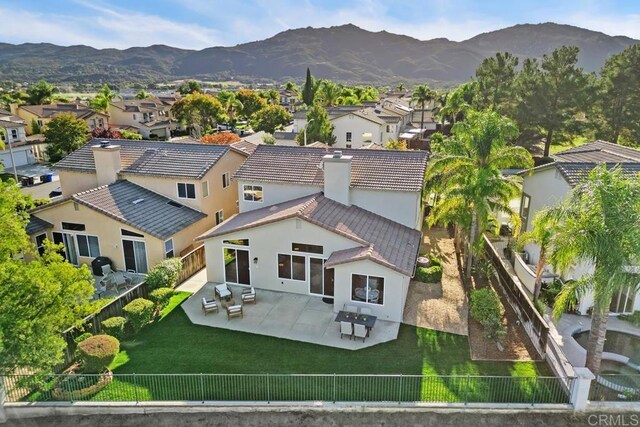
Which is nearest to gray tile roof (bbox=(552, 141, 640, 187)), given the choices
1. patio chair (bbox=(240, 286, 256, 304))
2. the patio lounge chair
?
patio chair (bbox=(240, 286, 256, 304))

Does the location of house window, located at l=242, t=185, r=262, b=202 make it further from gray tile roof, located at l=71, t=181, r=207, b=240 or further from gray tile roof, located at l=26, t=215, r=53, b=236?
gray tile roof, located at l=26, t=215, r=53, b=236

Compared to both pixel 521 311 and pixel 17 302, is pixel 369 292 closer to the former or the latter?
pixel 521 311

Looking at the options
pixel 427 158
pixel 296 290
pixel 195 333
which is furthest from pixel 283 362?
pixel 427 158

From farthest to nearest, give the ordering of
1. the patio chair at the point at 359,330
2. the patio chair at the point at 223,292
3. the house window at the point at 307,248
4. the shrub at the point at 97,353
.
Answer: the house window at the point at 307,248 < the patio chair at the point at 223,292 < the patio chair at the point at 359,330 < the shrub at the point at 97,353

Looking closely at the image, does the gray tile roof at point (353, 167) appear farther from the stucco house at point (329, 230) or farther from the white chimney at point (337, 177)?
the white chimney at point (337, 177)

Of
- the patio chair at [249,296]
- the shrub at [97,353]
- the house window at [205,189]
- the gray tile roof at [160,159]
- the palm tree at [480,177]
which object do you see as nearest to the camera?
the shrub at [97,353]

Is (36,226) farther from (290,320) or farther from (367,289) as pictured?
(367,289)

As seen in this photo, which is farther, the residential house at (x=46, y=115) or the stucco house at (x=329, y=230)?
the residential house at (x=46, y=115)

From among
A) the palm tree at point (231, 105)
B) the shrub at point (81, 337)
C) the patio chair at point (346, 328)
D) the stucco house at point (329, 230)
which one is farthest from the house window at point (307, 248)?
the palm tree at point (231, 105)
